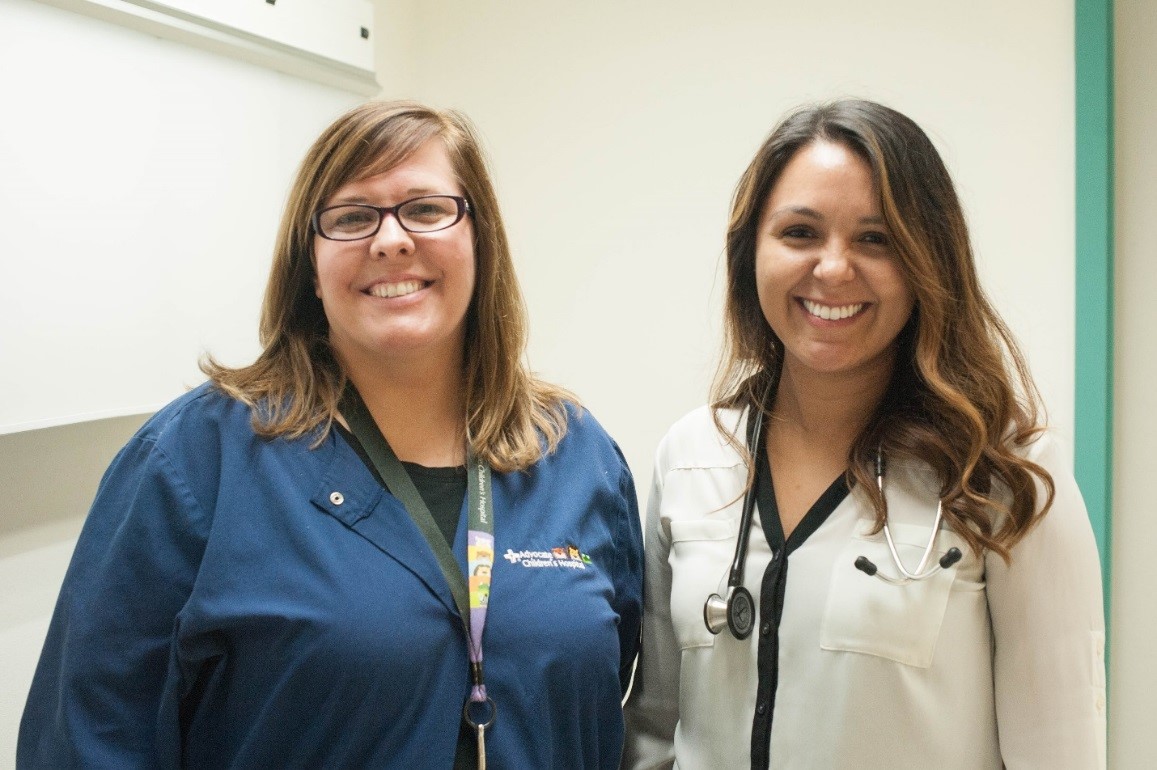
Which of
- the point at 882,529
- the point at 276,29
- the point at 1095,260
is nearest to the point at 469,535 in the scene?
the point at 882,529

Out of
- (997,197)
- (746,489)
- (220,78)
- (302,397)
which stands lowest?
(746,489)

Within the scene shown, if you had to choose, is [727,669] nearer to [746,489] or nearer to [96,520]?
[746,489]

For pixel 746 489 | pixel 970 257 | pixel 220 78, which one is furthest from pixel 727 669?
Answer: pixel 220 78

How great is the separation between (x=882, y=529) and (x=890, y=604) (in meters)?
0.11

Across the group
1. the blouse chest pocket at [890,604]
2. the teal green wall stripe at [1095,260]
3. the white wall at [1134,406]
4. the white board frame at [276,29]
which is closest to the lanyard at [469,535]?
the blouse chest pocket at [890,604]

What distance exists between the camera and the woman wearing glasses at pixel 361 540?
1.23m

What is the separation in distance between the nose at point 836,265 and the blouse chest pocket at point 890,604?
36 cm

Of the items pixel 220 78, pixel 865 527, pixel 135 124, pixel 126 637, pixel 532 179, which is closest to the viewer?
pixel 126 637

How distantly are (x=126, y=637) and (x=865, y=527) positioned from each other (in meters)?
0.99

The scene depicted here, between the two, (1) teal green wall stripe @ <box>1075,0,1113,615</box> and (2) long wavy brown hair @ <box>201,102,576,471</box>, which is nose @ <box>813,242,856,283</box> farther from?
(1) teal green wall stripe @ <box>1075,0,1113,615</box>

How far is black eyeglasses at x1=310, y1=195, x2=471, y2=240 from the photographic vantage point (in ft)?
4.55

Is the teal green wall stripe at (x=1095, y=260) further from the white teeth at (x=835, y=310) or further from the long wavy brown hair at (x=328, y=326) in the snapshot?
the long wavy brown hair at (x=328, y=326)

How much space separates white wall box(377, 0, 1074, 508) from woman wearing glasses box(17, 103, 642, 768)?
1503mm

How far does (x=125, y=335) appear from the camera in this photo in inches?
A: 84.8
